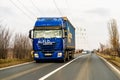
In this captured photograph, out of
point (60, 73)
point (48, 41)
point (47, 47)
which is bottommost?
point (60, 73)

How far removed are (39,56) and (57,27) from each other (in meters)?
3.09

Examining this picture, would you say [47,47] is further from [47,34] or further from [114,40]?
[114,40]

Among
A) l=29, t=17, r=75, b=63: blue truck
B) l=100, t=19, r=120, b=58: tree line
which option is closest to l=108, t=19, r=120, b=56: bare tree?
l=100, t=19, r=120, b=58: tree line

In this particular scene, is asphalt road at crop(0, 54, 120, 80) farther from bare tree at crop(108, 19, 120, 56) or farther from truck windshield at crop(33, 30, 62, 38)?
bare tree at crop(108, 19, 120, 56)

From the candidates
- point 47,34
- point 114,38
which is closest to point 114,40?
point 114,38

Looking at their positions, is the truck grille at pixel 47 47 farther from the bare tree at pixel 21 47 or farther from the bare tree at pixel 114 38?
the bare tree at pixel 114 38

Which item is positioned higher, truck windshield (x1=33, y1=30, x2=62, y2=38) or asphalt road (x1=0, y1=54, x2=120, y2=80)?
truck windshield (x1=33, y1=30, x2=62, y2=38)

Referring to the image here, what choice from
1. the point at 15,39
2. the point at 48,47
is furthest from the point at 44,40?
the point at 15,39

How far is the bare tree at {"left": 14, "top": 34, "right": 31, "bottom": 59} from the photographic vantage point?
112 feet

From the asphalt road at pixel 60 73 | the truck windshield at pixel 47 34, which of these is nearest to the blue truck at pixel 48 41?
the truck windshield at pixel 47 34

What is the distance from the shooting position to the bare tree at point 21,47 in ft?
112

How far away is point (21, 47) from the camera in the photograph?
3478cm

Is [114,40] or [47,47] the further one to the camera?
[114,40]

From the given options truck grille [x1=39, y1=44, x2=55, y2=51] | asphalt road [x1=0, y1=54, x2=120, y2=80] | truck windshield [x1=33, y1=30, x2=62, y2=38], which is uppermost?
truck windshield [x1=33, y1=30, x2=62, y2=38]
